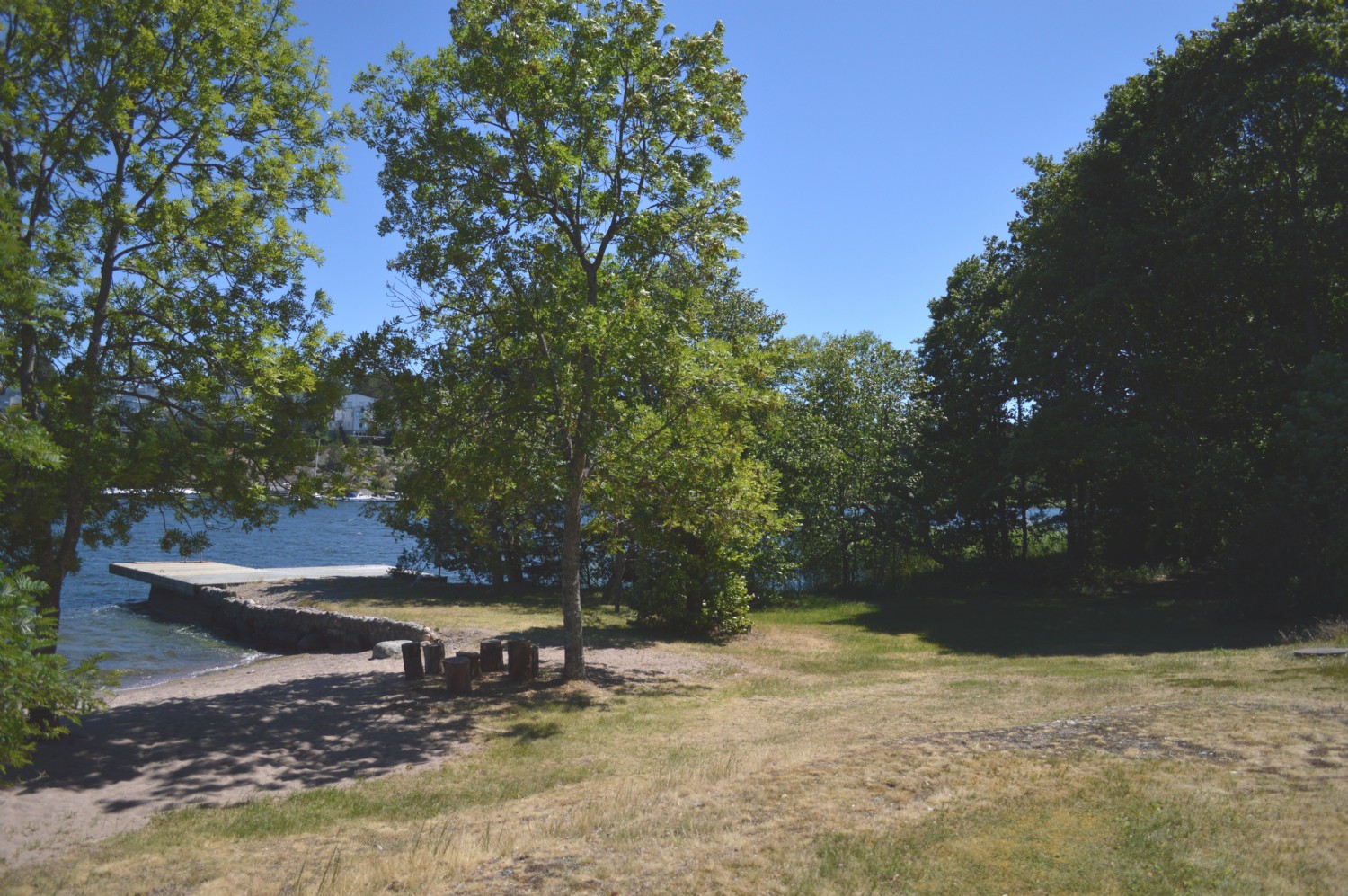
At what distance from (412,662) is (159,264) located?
6.30m

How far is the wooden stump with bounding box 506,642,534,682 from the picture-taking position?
1353cm

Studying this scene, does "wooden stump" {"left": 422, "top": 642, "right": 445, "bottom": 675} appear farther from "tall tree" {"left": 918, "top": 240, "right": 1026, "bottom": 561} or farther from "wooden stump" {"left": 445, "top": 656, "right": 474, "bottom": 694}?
"tall tree" {"left": 918, "top": 240, "right": 1026, "bottom": 561}

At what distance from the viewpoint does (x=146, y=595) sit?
3325cm

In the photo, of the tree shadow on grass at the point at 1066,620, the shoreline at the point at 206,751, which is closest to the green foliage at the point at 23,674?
the shoreline at the point at 206,751

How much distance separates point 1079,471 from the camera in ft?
93.1

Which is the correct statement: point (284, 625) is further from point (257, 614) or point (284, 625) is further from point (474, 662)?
point (474, 662)

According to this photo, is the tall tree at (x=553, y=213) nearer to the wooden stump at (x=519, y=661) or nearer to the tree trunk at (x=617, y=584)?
the wooden stump at (x=519, y=661)

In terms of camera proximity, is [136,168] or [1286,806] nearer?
[1286,806]

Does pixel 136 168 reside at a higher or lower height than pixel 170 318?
higher

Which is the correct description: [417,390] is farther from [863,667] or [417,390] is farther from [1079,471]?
[1079,471]

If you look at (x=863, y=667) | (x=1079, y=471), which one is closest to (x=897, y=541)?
(x=1079, y=471)

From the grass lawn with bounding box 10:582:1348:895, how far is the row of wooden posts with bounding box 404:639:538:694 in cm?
57

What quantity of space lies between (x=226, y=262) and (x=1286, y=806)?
11.7 metres

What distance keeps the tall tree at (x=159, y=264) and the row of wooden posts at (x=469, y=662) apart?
3323 millimetres
